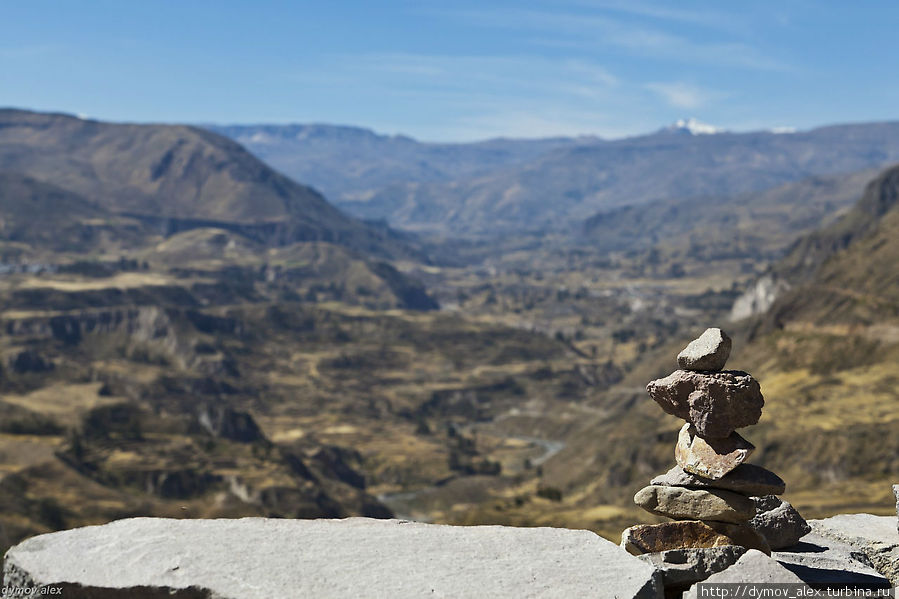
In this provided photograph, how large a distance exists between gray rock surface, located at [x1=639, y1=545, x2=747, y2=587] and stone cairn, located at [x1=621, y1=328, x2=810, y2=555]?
0.84 meters

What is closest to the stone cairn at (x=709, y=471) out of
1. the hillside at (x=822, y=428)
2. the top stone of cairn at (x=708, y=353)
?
the top stone of cairn at (x=708, y=353)

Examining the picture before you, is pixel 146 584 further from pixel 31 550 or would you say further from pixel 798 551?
pixel 798 551

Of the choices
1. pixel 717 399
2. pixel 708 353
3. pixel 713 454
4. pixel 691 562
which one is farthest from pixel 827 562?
pixel 708 353

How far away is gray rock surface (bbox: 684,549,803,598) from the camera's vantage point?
14.9 metres

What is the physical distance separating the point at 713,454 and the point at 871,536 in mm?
6009

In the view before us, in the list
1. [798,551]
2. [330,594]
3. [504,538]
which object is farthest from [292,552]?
[798,551]

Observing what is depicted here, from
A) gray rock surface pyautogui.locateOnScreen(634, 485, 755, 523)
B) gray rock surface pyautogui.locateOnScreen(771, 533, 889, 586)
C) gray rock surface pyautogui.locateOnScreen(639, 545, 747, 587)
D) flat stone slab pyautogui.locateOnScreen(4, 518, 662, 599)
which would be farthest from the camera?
gray rock surface pyautogui.locateOnScreen(634, 485, 755, 523)

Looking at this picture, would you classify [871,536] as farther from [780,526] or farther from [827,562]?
[827,562]

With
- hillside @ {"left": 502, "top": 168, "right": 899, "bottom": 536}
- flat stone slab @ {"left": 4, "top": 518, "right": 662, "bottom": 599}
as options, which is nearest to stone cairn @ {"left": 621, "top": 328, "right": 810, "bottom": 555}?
flat stone slab @ {"left": 4, "top": 518, "right": 662, "bottom": 599}

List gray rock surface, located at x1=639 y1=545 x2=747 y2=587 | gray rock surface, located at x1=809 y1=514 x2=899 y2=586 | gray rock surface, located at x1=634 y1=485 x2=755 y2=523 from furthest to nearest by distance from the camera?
gray rock surface, located at x1=809 y1=514 x2=899 y2=586
gray rock surface, located at x1=634 y1=485 x2=755 y2=523
gray rock surface, located at x1=639 y1=545 x2=747 y2=587

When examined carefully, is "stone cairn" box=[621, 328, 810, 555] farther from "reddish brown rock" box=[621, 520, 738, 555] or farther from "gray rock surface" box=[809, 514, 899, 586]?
"gray rock surface" box=[809, 514, 899, 586]

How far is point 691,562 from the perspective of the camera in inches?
647

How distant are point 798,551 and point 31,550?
15322mm

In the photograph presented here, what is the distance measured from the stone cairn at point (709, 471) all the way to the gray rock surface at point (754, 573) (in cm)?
215
